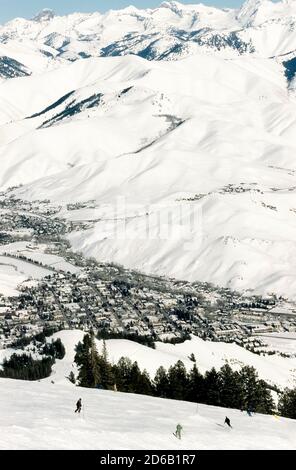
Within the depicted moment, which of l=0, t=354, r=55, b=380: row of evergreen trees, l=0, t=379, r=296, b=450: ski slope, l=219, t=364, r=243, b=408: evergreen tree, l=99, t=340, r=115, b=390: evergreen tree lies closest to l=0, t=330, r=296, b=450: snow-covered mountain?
l=0, t=379, r=296, b=450: ski slope

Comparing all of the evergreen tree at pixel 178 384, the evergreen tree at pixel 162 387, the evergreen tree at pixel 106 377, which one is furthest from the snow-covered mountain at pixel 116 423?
the evergreen tree at pixel 162 387

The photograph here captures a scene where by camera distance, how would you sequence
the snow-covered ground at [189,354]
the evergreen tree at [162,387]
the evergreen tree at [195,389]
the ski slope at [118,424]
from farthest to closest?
the snow-covered ground at [189,354]
the evergreen tree at [162,387]
the evergreen tree at [195,389]
the ski slope at [118,424]

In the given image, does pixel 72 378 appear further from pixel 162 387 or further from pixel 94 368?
pixel 162 387

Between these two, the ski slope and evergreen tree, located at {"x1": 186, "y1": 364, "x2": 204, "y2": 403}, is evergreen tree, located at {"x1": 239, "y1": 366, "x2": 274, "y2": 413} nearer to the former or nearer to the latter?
evergreen tree, located at {"x1": 186, "y1": 364, "x2": 204, "y2": 403}

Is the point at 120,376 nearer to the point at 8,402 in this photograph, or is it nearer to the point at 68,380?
the point at 68,380

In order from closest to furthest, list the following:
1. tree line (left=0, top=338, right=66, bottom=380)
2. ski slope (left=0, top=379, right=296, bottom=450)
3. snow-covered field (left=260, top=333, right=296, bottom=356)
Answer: ski slope (left=0, top=379, right=296, bottom=450)
tree line (left=0, top=338, right=66, bottom=380)
snow-covered field (left=260, top=333, right=296, bottom=356)

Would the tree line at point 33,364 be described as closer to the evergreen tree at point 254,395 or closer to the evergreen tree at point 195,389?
the evergreen tree at point 195,389

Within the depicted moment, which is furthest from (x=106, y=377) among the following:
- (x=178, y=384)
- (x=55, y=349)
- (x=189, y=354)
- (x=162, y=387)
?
(x=189, y=354)

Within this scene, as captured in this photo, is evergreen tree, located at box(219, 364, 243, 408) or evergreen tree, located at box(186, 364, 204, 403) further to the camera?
evergreen tree, located at box(186, 364, 204, 403)

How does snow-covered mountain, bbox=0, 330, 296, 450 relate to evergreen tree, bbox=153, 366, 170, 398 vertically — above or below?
above
